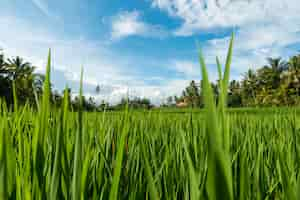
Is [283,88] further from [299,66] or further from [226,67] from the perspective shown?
[226,67]

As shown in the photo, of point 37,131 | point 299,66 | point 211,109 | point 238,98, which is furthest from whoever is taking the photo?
point 238,98

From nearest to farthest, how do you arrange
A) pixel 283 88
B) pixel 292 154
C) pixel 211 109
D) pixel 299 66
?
pixel 211 109 < pixel 292 154 < pixel 283 88 < pixel 299 66

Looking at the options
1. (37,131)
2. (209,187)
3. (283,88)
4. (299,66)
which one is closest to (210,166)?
(209,187)

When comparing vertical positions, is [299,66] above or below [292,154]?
above

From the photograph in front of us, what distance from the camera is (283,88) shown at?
26.7 meters

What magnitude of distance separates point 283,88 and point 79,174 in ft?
99.8

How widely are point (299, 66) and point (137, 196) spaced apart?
110 ft

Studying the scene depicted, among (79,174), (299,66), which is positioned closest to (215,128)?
(79,174)


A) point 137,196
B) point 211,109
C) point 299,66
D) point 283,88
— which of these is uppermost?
point 299,66

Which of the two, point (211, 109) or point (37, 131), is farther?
point (37, 131)

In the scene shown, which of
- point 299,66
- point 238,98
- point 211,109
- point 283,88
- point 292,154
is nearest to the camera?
point 211,109

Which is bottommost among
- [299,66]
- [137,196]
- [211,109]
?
[137,196]

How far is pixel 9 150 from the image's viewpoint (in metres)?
0.25

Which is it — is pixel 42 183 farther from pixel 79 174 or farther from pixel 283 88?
pixel 283 88
